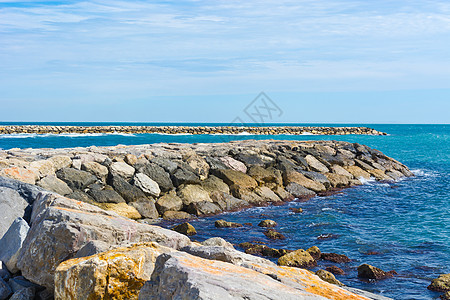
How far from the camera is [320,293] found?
463 centimetres

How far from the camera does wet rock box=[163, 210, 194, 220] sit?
47.9 ft

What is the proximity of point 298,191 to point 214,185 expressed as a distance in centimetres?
479

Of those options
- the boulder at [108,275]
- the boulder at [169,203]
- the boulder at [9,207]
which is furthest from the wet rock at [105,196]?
the boulder at [108,275]

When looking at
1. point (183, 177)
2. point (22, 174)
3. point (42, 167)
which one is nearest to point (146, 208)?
point (183, 177)

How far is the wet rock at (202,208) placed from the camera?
15258 millimetres

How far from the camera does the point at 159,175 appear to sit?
1619cm

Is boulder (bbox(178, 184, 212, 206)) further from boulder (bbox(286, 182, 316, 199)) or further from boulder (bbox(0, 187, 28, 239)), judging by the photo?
boulder (bbox(0, 187, 28, 239))

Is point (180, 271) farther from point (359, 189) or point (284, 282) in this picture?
point (359, 189)

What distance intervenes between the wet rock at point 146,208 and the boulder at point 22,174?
333cm

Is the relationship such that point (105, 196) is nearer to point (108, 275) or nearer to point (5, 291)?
point (5, 291)

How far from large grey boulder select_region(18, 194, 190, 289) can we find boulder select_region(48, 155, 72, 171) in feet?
28.4

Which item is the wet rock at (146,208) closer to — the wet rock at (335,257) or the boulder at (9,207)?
the wet rock at (335,257)

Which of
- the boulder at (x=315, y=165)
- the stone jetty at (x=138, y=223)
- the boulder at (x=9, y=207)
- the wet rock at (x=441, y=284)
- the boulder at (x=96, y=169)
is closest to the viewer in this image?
the stone jetty at (x=138, y=223)

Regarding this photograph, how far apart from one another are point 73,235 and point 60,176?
922 cm
